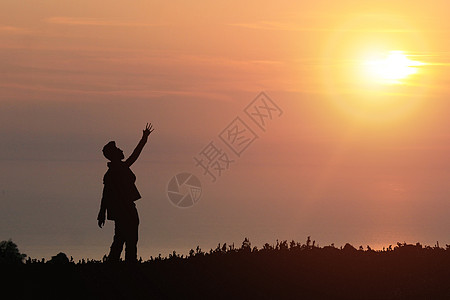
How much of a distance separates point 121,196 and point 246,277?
3201 millimetres

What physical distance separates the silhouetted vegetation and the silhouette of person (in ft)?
2.60

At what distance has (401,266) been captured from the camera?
954 inches

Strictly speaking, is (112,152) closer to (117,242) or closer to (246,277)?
(117,242)

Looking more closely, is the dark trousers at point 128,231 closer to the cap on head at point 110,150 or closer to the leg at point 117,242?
the leg at point 117,242

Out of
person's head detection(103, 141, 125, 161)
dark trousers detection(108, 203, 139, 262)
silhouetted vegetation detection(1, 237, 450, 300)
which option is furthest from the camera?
dark trousers detection(108, 203, 139, 262)

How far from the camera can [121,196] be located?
921 inches

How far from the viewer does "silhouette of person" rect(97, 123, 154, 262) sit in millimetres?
23250

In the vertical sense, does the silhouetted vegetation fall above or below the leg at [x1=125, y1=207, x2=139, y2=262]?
below

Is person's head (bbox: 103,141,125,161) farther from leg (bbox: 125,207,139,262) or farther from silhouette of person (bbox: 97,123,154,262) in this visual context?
leg (bbox: 125,207,139,262)

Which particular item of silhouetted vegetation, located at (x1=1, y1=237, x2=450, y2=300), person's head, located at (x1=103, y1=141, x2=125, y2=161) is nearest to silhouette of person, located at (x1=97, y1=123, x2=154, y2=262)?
person's head, located at (x1=103, y1=141, x2=125, y2=161)

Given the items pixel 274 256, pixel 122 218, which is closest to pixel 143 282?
pixel 122 218

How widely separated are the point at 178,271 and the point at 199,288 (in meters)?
1.37

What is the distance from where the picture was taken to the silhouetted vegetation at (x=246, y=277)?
68.4 ft

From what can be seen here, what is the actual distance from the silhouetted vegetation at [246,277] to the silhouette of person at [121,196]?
0.79m
